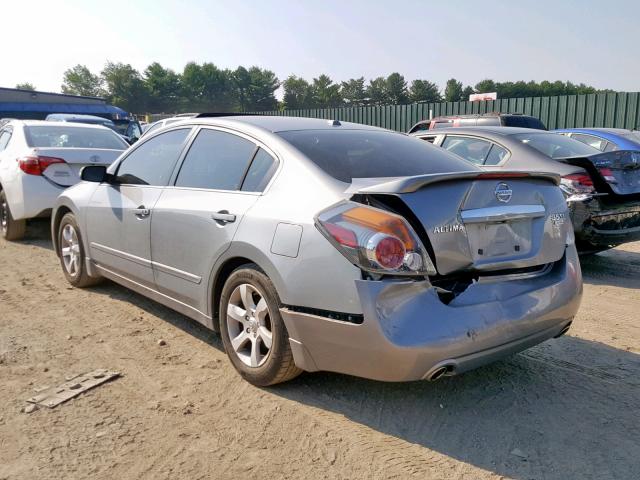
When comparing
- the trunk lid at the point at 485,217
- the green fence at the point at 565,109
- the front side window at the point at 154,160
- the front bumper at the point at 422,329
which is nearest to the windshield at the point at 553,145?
the trunk lid at the point at 485,217

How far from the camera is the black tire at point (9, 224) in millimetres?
7309

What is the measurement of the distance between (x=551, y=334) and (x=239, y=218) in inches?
74.3

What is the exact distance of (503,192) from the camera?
289cm

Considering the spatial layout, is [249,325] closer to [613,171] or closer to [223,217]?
[223,217]

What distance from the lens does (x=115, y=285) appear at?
5.41 metres

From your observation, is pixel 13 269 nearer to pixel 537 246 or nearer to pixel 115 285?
pixel 115 285

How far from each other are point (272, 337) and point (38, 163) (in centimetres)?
517

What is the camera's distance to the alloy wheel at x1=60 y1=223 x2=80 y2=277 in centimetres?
516

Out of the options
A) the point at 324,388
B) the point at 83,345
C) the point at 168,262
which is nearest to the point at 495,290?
the point at 324,388

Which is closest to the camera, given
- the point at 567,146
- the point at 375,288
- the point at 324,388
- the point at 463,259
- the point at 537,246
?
the point at 375,288

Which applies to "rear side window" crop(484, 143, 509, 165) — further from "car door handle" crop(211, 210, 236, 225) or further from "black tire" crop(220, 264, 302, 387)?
"black tire" crop(220, 264, 302, 387)

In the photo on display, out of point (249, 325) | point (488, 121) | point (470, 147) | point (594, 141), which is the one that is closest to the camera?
point (249, 325)

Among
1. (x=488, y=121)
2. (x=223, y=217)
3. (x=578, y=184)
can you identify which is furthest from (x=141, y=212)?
(x=488, y=121)

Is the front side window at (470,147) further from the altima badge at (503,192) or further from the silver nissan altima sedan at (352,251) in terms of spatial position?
the altima badge at (503,192)
